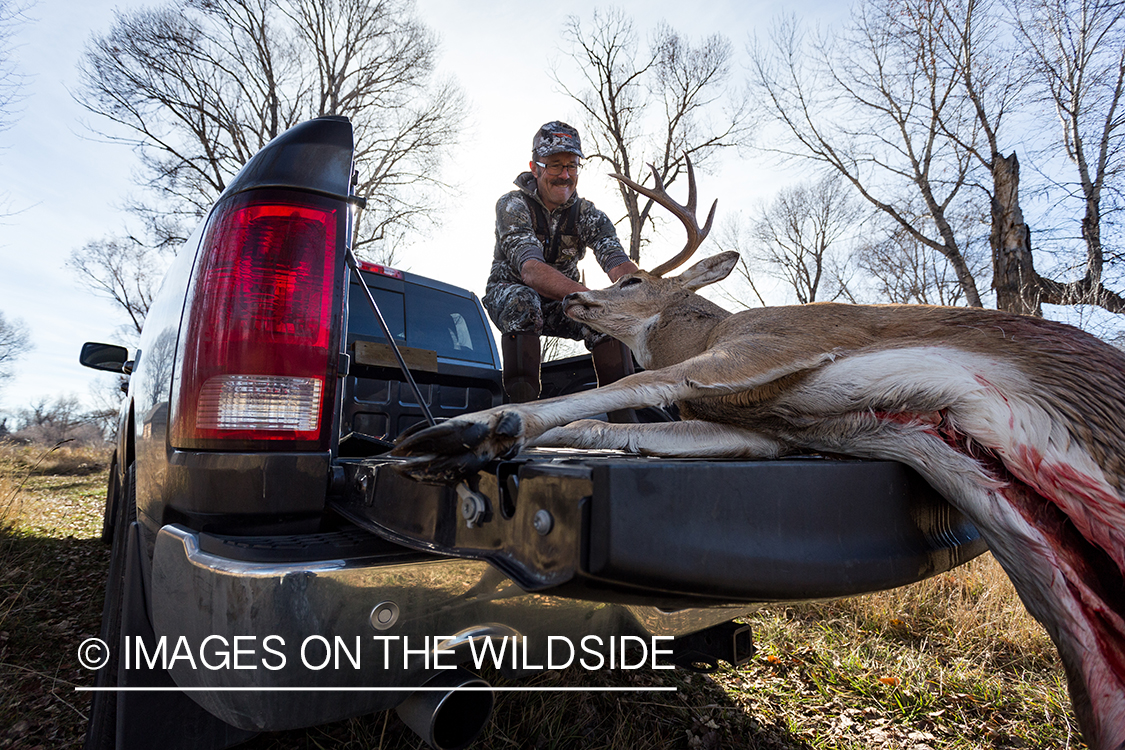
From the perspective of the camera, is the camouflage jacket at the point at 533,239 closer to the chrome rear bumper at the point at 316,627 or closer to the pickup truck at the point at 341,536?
the pickup truck at the point at 341,536

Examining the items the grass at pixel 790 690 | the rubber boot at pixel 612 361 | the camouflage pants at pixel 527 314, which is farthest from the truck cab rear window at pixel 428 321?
the grass at pixel 790 690

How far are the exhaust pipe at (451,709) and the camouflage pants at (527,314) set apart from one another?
2640mm

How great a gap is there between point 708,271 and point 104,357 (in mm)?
4530

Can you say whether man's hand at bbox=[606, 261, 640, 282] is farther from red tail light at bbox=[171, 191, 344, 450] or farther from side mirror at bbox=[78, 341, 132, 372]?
side mirror at bbox=[78, 341, 132, 372]

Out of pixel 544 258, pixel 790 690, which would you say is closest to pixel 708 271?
pixel 544 258

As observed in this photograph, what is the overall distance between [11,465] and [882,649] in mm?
8463

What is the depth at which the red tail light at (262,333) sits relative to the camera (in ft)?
5.56

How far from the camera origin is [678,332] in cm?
331

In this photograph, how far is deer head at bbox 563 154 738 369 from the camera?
11.0 ft

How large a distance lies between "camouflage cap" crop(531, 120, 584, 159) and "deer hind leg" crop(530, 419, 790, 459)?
2496 millimetres

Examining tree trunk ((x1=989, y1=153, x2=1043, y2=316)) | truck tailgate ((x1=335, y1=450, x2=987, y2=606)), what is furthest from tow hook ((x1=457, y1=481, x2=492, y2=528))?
tree trunk ((x1=989, y1=153, x2=1043, y2=316))

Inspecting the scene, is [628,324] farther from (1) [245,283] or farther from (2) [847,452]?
(1) [245,283]

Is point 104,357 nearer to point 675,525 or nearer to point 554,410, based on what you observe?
point 554,410
